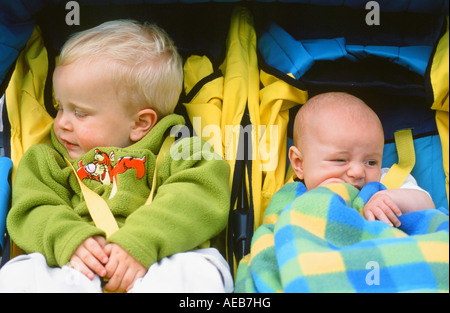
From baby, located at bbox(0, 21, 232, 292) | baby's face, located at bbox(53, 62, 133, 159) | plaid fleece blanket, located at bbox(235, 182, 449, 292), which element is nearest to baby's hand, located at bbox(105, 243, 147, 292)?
baby, located at bbox(0, 21, 232, 292)

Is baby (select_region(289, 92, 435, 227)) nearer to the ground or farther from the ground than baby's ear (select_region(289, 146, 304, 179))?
farther from the ground

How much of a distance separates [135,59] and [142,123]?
0.21 metres

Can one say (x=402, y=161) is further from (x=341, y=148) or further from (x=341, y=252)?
(x=341, y=252)

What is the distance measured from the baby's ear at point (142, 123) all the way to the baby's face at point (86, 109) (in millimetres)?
51

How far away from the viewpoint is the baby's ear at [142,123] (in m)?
1.69

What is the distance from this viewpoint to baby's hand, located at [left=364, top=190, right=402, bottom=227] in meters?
1.39

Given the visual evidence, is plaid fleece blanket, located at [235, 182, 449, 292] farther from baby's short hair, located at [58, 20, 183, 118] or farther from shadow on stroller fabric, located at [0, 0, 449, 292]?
baby's short hair, located at [58, 20, 183, 118]

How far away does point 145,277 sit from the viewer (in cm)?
128

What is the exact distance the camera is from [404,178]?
1692mm

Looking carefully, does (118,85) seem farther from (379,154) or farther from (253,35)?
(379,154)

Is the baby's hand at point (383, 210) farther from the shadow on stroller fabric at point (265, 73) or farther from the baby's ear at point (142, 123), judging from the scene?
the baby's ear at point (142, 123)

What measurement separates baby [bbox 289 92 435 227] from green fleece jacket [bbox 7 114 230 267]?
28 cm

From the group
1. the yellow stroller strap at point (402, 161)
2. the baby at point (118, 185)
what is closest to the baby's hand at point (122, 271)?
the baby at point (118, 185)

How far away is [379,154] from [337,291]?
0.62m
